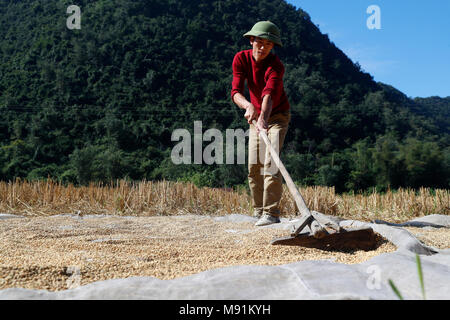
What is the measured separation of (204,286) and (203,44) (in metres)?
54.4

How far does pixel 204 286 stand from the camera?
3.63ft

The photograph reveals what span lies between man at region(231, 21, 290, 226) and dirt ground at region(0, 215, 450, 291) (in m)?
0.36

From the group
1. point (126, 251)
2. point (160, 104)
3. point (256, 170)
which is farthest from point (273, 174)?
point (160, 104)

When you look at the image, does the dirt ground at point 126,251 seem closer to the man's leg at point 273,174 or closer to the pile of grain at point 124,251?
the pile of grain at point 124,251

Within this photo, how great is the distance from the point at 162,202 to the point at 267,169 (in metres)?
1.87

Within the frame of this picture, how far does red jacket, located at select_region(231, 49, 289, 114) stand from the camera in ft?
10.7

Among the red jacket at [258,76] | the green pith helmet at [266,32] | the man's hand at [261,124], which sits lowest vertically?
the man's hand at [261,124]

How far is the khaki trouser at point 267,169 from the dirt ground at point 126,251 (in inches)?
11.3

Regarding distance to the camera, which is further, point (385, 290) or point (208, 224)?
point (208, 224)

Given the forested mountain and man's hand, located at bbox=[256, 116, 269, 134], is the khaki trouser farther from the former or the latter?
the forested mountain

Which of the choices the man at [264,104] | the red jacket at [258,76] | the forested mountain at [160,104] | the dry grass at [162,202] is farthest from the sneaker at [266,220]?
the forested mountain at [160,104]

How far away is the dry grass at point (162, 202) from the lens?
4430mm

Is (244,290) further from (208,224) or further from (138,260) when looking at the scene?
(208,224)
